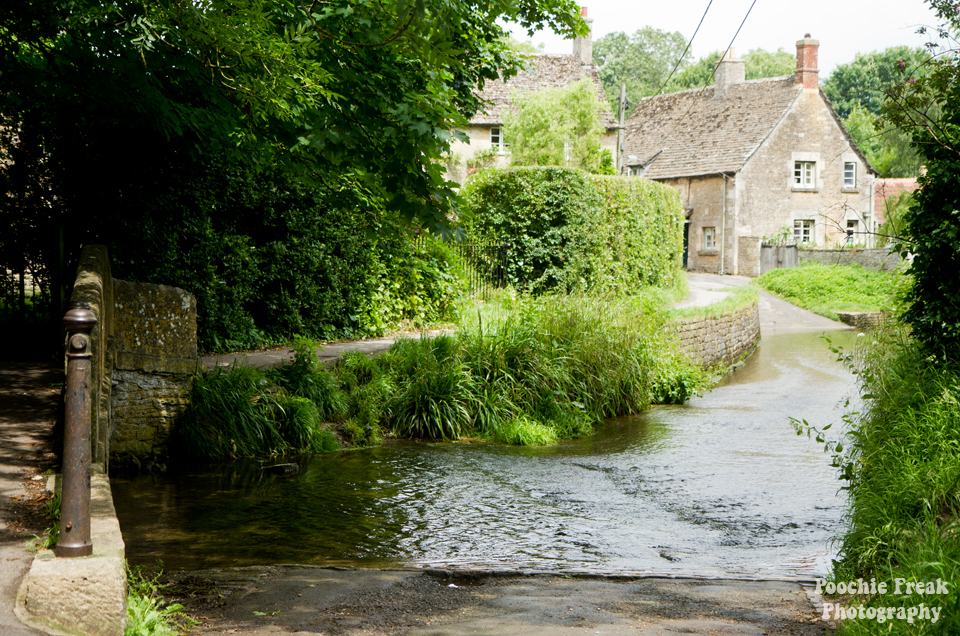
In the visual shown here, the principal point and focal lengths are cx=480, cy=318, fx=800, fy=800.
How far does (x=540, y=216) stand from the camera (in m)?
18.3

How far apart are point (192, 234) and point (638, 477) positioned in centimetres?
683

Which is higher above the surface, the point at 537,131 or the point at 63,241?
the point at 537,131

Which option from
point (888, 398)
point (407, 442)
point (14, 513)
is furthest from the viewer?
point (407, 442)

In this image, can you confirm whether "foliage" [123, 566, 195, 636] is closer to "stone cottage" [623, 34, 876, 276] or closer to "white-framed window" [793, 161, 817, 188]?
"stone cottage" [623, 34, 876, 276]

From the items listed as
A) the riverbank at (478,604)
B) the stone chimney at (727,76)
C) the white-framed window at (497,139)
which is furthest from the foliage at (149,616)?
the stone chimney at (727,76)

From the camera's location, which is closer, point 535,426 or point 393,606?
point 393,606

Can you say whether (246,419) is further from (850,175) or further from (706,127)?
(850,175)

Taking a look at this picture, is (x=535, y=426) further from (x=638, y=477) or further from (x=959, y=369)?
(x=959, y=369)

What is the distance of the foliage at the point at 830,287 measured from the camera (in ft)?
93.6

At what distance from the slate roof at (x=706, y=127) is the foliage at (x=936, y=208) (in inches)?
1264

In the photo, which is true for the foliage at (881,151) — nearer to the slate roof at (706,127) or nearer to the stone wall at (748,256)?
the slate roof at (706,127)

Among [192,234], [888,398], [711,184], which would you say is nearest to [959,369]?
[888,398]

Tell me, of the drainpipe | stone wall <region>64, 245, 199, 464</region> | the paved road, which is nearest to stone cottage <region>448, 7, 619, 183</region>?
the drainpipe

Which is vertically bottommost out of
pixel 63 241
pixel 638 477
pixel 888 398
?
pixel 638 477
